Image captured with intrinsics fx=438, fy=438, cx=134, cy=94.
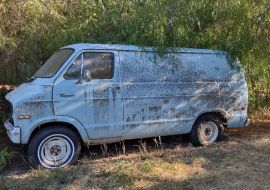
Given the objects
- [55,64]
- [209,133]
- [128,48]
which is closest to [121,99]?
[128,48]

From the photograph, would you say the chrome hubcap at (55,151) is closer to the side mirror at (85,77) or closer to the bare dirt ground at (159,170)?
the bare dirt ground at (159,170)

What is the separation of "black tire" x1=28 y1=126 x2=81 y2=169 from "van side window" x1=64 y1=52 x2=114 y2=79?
0.95 m

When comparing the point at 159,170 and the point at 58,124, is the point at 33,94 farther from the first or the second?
the point at 159,170

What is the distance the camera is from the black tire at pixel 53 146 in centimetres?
715

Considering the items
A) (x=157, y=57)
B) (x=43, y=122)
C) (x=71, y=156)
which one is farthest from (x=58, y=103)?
(x=157, y=57)

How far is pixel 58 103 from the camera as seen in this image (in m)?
7.25

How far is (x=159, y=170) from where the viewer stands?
6.70 m

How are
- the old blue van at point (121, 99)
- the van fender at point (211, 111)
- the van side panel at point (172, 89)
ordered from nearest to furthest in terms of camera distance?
the old blue van at point (121, 99), the van side panel at point (172, 89), the van fender at point (211, 111)

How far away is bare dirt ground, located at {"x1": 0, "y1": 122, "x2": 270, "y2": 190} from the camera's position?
6.22 meters

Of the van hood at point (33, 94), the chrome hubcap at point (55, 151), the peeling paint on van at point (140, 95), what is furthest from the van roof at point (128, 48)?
the chrome hubcap at point (55, 151)

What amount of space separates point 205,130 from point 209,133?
0.12 meters

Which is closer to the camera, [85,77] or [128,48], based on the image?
[85,77]

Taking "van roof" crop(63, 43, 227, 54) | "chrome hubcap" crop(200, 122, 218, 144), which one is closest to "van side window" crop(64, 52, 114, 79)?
"van roof" crop(63, 43, 227, 54)

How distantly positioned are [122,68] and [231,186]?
2856mm
